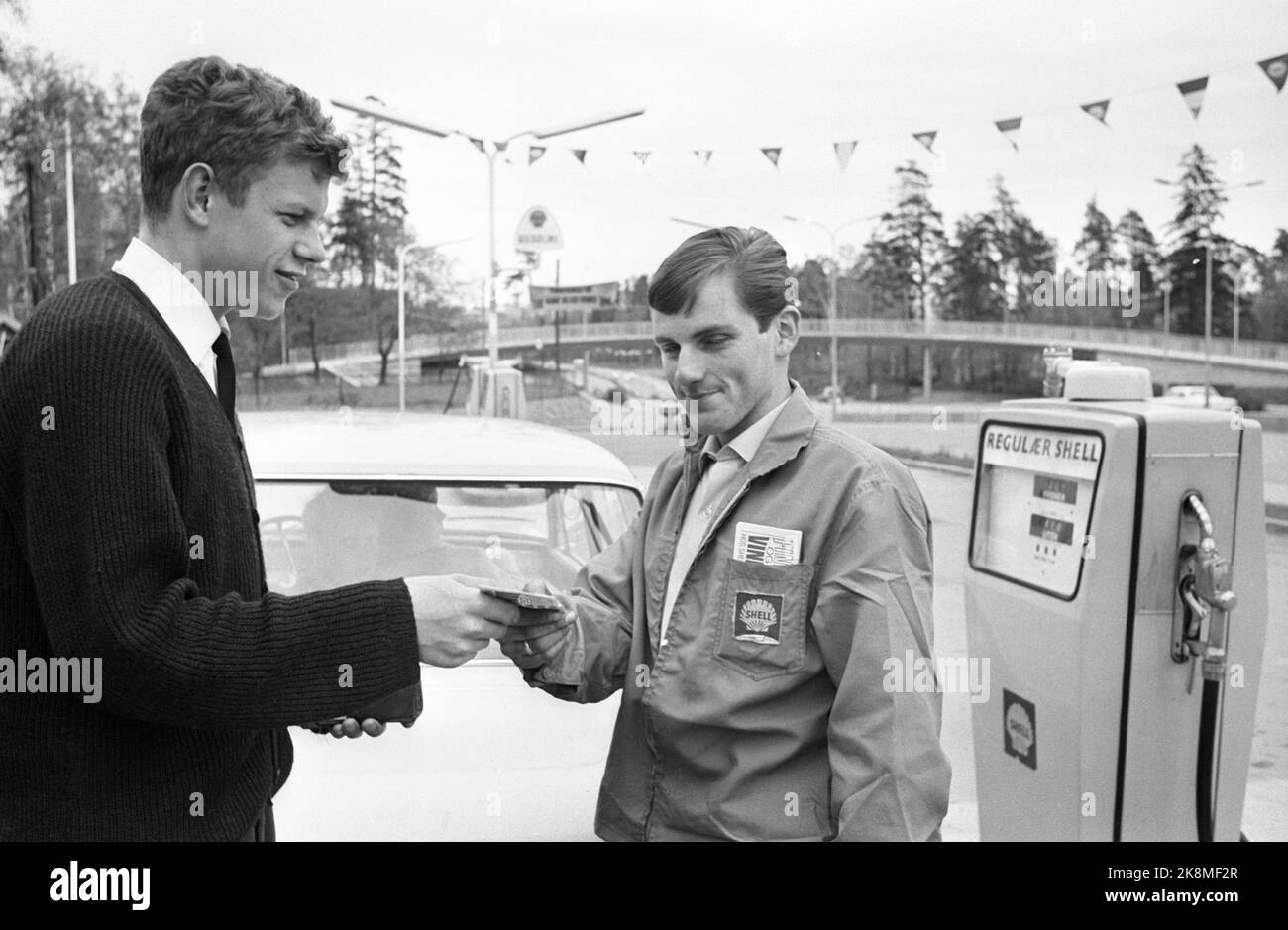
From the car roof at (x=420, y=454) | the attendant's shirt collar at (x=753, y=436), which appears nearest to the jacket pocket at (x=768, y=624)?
the attendant's shirt collar at (x=753, y=436)

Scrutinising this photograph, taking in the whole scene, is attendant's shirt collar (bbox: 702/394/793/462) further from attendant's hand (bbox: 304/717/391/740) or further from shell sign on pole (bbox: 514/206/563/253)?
shell sign on pole (bbox: 514/206/563/253)

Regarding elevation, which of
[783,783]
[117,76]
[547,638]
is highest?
[117,76]

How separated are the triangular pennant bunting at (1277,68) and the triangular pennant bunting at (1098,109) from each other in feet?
5.08

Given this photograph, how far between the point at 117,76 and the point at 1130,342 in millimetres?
46059

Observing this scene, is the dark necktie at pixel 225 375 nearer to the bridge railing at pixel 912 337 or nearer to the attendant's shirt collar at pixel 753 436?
the attendant's shirt collar at pixel 753 436

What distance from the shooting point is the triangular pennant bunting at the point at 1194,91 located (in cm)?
996

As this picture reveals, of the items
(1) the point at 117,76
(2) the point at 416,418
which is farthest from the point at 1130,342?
(2) the point at 416,418

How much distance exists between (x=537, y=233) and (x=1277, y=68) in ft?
44.7

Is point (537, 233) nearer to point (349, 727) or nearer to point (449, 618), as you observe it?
point (349, 727)

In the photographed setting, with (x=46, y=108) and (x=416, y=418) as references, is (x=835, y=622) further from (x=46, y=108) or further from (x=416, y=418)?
(x=46, y=108)

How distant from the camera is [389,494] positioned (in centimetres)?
344

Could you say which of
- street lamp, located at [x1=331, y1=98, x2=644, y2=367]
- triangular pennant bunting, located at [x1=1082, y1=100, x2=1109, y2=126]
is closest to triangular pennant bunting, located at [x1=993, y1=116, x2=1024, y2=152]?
triangular pennant bunting, located at [x1=1082, y1=100, x2=1109, y2=126]

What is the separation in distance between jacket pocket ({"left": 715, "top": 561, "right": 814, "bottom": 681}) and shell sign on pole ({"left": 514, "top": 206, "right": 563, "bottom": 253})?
63.2 ft

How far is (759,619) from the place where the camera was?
199 cm
